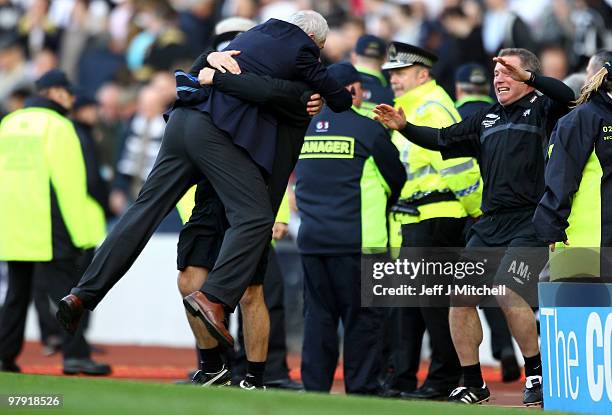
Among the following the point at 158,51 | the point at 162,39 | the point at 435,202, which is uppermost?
the point at 162,39

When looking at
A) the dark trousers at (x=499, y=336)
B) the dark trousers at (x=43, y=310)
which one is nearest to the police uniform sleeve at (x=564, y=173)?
the dark trousers at (x=499, y=336)

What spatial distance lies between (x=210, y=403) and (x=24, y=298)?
6108mm

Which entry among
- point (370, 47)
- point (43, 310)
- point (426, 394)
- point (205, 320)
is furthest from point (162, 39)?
point (205, 320)

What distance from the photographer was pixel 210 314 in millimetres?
8289

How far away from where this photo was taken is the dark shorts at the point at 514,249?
30.2 feet

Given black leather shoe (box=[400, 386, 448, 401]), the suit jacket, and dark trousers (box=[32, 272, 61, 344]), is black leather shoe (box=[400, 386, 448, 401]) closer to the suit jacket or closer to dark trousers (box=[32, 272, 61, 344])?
the suit jacket

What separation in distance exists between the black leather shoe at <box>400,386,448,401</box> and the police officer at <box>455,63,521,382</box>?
160 cm

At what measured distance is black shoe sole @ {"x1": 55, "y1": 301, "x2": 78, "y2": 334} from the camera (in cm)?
845

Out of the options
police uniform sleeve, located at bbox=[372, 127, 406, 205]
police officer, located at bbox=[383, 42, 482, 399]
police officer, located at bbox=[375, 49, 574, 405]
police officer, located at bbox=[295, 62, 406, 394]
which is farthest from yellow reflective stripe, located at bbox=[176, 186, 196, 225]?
police officer, located at bbox=[375, 49, 574, 405]

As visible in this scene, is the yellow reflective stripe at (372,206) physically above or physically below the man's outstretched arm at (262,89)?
below

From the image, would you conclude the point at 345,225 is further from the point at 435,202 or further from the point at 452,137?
the point at 452,137

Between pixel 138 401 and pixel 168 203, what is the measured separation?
2402 mm

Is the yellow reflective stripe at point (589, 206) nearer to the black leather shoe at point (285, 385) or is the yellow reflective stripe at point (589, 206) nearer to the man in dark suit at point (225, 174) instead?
the man in dark suit at point (225, 174)

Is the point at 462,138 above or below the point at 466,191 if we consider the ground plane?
above
